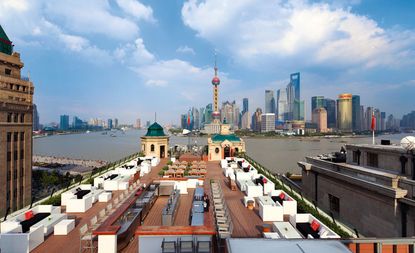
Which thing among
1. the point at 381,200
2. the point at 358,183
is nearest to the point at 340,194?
the point at 358,183

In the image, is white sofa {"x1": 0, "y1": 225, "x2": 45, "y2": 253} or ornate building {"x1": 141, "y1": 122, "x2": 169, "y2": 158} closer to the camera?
white sofa {"x1": 0, "y1": 225, "x2": 45, "y2": 253}

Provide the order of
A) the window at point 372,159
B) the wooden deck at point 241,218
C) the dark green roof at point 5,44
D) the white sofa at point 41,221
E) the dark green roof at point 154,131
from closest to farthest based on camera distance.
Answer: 1. the white sofa at point 41,221
2. the wooden deck at point 241,218
3. the window at point 372,159
4. the dark green roof at point 5,44
5. the dark green roof at point 154,131

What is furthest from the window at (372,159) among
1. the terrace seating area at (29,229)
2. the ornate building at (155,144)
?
the ornate building at (155,144)

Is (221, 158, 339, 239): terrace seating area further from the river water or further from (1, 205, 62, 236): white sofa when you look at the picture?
the river water

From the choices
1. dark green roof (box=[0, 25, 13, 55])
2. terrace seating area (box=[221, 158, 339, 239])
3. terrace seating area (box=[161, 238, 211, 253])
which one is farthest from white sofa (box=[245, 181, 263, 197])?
dark green roof (box=[0, 25, 13, 55])

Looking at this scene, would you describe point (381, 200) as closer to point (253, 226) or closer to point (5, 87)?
point (253, 226)

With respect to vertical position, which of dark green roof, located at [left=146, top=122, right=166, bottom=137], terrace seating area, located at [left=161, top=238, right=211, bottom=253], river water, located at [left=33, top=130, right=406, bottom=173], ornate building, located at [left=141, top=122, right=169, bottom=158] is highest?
dark green roof, located at [left=146, top=122, right=166, bottom=137]

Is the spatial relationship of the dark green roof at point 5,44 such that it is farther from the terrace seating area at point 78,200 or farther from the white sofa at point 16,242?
the white sofa at point 16,242
